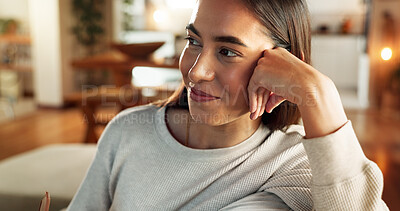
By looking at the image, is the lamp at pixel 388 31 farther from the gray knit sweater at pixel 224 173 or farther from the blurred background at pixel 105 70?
the gray knit sweater at pixel 224 173

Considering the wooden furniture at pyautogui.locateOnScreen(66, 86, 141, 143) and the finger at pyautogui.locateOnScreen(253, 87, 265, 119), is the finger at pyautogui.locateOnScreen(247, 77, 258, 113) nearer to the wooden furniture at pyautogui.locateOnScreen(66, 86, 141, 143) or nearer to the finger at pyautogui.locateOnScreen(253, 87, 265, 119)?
the finger at pyautogui.locateOnScreen(253, 87, 265, 119)

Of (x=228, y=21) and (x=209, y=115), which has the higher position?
(x=228, y=21)

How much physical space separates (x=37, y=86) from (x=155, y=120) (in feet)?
16.8

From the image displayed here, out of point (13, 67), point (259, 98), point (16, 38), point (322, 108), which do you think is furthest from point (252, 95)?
point (16, 38)

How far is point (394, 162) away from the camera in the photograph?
3568 mm

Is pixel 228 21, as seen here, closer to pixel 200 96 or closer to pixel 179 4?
pixel 200 96

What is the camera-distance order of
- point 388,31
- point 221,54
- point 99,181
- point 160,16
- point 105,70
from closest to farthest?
point 221,54 → point 99,181 → point 388,31 → point 105,70 → point 160,16

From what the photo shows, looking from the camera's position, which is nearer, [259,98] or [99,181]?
[259,98]

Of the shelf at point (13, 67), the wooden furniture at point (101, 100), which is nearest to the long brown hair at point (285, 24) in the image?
the wooden furniture at point (101, 100)

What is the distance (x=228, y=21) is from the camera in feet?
2.70

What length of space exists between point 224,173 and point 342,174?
289 millimetres

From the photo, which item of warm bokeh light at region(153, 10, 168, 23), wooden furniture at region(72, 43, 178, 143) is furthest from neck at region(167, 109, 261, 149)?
warm bokeh light at region(153, 10, 168, 23)

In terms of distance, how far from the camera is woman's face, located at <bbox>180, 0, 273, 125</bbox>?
0.82m

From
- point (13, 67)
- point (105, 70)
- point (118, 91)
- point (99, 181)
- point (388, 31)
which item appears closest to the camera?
point (99, 181)
